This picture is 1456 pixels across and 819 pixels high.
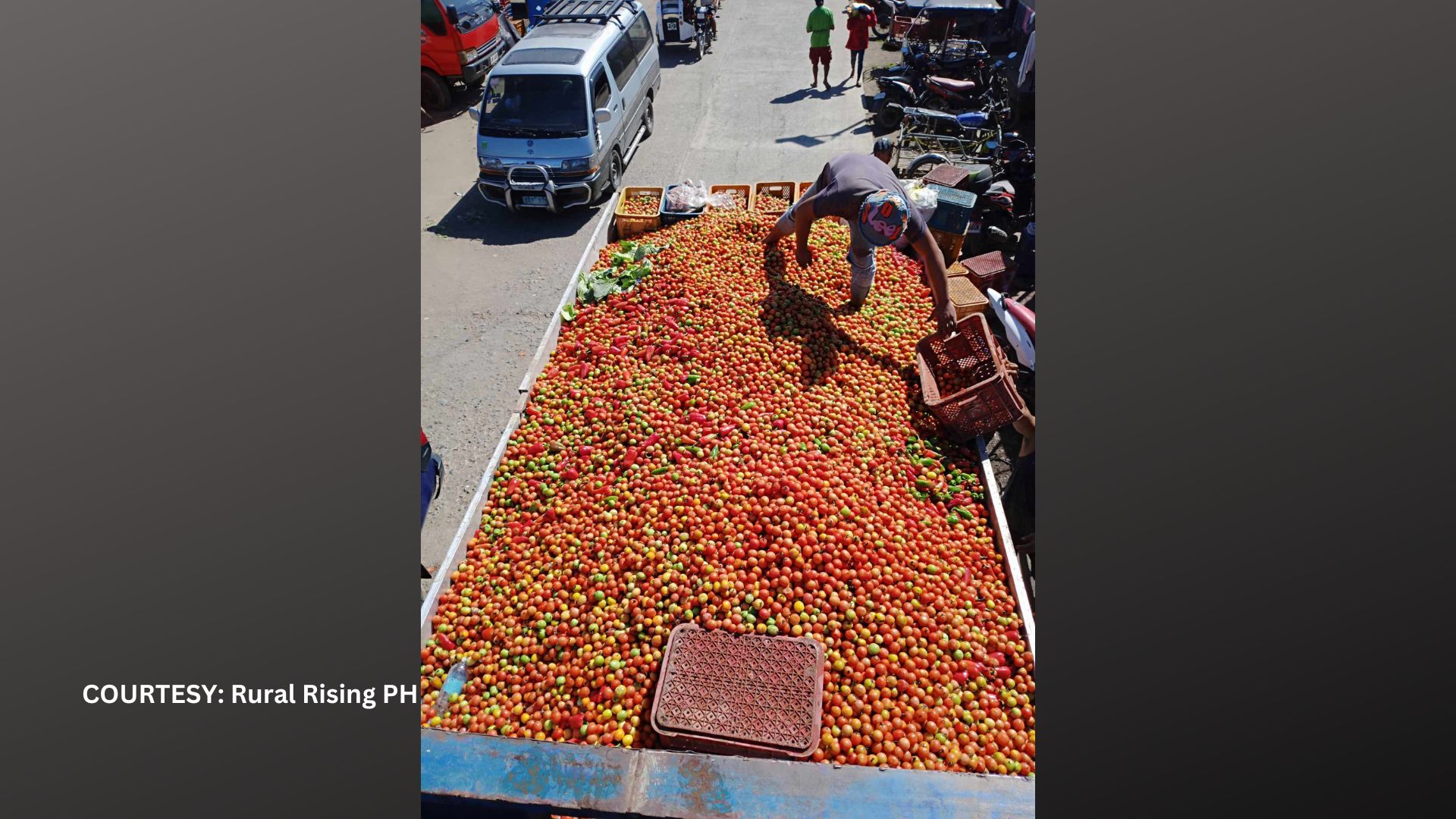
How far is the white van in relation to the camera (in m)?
12.3

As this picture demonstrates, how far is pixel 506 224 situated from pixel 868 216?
7387mm

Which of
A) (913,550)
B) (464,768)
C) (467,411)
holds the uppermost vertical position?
(464,768)

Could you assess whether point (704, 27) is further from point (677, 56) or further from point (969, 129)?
point (969, 129)

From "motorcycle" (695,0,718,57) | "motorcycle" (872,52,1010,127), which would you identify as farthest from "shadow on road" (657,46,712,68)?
"motorcycle" (872,52,1010,127)

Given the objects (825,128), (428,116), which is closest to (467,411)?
(825,128)

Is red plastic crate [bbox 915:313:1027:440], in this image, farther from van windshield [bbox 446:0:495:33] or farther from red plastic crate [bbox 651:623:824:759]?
van windshield [bbox 446:0:495:33]

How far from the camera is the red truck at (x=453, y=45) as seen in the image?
1650 cm

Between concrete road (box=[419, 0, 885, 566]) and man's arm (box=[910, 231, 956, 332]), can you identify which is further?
concrete road (box=[419, 0, 885, 566])

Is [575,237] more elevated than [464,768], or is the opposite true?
[464,768]

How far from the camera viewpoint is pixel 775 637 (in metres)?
5.16

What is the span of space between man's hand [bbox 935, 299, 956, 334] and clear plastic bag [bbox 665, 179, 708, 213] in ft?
13.3

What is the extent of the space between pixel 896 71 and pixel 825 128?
297 centimetres

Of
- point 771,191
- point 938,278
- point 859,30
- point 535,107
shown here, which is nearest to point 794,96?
point 859,30

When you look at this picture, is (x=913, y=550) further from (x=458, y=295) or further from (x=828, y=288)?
(x=458, y=295)
